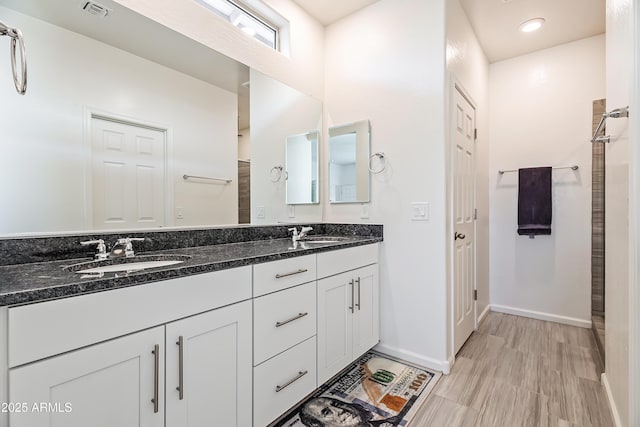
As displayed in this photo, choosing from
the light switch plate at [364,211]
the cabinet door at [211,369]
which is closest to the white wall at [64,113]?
the cabinet door at [211,369]

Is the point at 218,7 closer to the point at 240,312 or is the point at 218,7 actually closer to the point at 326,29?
the point at 326,29

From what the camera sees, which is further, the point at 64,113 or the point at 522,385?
the point at 522,385

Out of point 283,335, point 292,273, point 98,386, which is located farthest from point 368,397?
point 98,386

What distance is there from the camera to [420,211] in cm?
206

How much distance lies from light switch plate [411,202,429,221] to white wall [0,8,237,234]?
56.3 inches

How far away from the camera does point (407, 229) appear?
2125 millimetres

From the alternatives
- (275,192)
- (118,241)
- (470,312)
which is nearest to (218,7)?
(275,192)

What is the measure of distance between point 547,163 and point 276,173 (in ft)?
8.57

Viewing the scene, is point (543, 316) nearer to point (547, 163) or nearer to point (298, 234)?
point (547, 163)

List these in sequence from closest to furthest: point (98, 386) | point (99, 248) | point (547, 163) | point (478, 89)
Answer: point (98, 386)
point (99, 248)
point (478, 89)
point (547, 163)

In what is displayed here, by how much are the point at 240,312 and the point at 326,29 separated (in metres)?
2.43

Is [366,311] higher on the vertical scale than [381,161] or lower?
lower

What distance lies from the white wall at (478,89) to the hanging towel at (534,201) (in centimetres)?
31

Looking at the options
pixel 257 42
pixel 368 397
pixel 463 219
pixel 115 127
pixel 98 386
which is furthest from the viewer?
pixel 463 219
